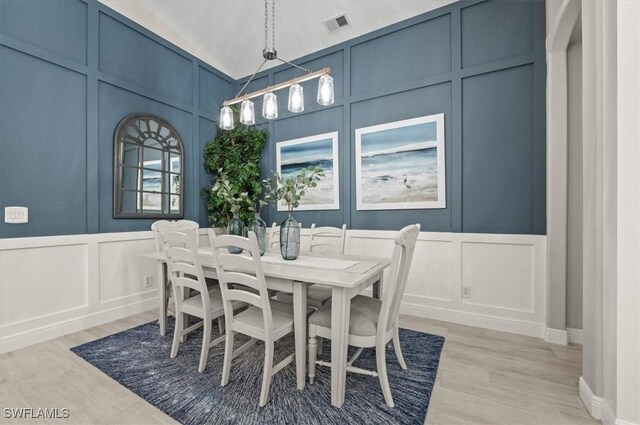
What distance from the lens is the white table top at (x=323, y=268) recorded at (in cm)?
163

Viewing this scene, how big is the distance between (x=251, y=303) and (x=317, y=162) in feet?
7.79

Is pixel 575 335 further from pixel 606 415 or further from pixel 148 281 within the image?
pixel 148 281

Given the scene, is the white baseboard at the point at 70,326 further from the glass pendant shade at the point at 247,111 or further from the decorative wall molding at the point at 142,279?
the glass pendant shade at the point at 247,111

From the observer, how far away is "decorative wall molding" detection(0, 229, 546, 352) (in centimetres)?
245

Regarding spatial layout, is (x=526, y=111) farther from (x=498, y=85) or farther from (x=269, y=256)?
(x=269, y=256)

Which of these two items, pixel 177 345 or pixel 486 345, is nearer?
pixel 177 345

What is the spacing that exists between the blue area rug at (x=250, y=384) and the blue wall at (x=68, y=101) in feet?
4.17

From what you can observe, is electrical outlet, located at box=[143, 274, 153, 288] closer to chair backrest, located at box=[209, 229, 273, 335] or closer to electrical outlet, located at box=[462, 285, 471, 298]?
chair backrest, located at box=[209, 229, 273, 335]

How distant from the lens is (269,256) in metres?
2.39

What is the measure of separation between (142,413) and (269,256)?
1.21 meters

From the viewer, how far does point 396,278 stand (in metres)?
1.62

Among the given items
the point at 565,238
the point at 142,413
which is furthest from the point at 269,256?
the point at 565,238

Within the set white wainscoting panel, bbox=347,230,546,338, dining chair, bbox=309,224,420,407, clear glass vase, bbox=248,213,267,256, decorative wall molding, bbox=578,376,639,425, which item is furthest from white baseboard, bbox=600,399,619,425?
clear glass vase, bbox=248,213,267,256

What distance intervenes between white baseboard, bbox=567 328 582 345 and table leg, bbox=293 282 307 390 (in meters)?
2.26
